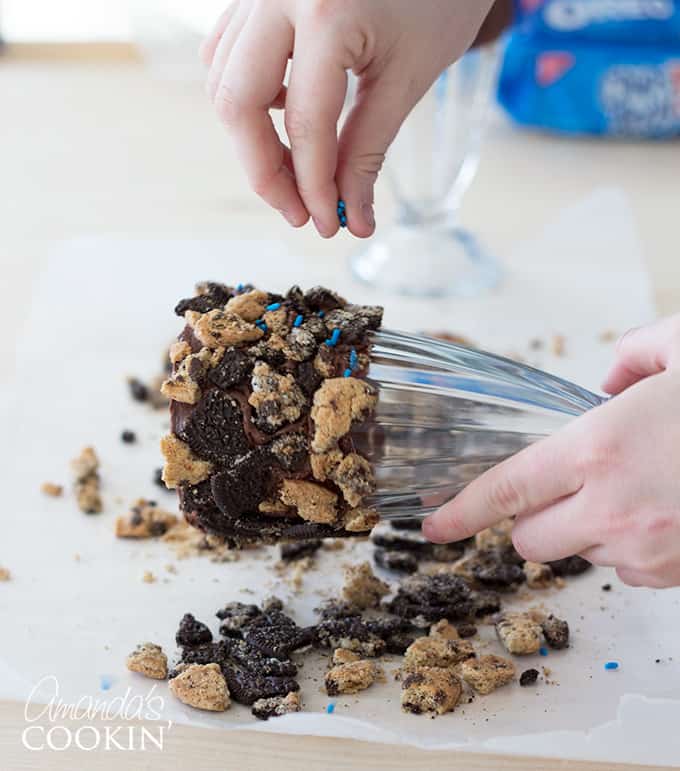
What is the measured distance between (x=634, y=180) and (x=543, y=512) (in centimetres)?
99

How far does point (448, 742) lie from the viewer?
0.65 metres

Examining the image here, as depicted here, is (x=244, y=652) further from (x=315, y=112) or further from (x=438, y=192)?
(x=438, y=192)

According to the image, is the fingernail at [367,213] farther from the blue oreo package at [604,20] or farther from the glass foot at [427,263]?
the blue oreo package at [604,20]

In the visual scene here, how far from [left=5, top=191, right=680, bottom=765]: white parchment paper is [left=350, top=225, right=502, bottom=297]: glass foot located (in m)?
0.02

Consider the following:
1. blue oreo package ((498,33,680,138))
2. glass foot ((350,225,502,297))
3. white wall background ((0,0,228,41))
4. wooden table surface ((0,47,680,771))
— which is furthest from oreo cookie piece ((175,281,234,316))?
white wall background ((0,0,228,41))

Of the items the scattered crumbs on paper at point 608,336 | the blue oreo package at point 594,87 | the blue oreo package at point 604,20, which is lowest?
the scattered crumbs on paper at point 608,336

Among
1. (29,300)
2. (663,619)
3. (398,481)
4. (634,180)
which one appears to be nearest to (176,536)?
(398,481)

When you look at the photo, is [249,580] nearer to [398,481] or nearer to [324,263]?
[398,481]

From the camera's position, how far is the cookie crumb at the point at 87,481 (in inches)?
34.2

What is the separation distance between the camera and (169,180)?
5.06 ft

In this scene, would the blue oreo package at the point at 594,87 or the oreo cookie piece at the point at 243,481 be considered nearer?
the oreo cookie piece at the point at 243,481

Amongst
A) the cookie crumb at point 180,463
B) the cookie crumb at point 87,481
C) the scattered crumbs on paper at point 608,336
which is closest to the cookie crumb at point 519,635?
the cookie crumb at point 180,463

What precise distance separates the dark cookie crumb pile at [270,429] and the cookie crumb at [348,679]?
0.27 feet

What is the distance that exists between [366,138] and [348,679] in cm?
35
